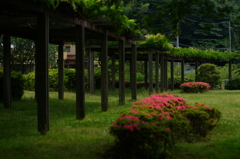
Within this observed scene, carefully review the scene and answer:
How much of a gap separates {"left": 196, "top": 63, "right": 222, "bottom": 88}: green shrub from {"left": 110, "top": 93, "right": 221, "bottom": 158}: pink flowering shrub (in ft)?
75.7

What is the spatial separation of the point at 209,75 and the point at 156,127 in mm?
26322

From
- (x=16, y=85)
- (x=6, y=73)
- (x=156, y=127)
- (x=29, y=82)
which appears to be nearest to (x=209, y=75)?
(x=29, y=82)

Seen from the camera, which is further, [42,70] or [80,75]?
[80,75]

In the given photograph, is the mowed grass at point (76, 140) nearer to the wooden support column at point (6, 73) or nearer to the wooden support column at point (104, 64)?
the wooden support column at point (104, 64)

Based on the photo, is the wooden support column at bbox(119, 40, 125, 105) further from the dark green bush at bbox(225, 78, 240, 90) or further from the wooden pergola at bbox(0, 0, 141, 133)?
the dark green bush at bbox(225, 78, 240, 90)

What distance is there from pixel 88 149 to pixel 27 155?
1077 millimetres

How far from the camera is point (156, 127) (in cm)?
611

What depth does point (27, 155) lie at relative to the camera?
258 inches

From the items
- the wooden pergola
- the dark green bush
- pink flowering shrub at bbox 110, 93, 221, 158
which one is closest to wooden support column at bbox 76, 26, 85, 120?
the wooden pergola

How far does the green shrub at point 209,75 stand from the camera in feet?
103

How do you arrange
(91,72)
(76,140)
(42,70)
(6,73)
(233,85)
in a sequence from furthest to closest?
(233,85), (91,72), (6,73), (42,70), (76,140)

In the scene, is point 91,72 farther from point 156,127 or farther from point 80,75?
point 156,127

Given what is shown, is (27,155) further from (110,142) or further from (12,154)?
(110,142)

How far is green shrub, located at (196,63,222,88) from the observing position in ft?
103
